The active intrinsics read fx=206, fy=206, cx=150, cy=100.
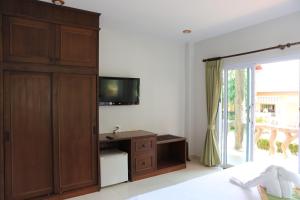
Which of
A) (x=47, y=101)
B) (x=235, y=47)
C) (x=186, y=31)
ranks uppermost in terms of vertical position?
(x=186, y=31)

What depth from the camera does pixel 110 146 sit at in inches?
139

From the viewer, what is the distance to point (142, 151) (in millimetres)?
3379

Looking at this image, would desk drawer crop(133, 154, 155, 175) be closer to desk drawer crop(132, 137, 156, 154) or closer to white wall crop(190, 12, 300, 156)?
desk drawer crop(132, 137, 156, 154)

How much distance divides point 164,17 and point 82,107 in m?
1.74

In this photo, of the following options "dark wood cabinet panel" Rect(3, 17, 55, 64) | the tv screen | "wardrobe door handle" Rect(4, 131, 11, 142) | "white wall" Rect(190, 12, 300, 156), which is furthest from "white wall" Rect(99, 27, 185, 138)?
"wardrobe door handle" Rect(4, 131, 11, 142)

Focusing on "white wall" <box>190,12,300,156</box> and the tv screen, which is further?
the tv screen

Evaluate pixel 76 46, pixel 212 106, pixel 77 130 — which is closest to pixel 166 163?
pixel 212 106

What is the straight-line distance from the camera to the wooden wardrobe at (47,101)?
2.33 metres

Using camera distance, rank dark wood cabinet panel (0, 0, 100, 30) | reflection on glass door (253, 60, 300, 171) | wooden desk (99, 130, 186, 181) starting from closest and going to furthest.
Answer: dark wood cabinet panel (0, 0, 100, 30) < reflection on glass door (253, 60, 300, 171) < wooden desk (99, 130, 186, 181)

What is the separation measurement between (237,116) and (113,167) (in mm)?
2354

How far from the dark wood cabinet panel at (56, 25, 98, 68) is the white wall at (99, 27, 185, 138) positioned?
0.64 m

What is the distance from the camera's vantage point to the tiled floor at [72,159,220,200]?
278 cm

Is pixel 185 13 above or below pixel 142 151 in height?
above

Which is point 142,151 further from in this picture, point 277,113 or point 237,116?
point 277,113
